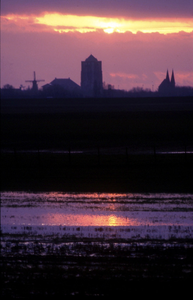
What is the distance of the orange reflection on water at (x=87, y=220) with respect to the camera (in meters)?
12.2

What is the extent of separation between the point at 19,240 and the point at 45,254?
4.18 ft

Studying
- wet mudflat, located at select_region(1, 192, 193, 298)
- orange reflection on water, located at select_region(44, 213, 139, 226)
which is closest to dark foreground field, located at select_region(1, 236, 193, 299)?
wet mudflat, located at select_region(1, 192, 193, 298)

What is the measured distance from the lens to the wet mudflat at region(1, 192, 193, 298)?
814 cm

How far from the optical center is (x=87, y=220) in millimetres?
12594

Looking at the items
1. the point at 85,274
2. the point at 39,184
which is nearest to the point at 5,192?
the point at 39,184

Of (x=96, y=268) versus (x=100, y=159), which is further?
(x=100, y=159)

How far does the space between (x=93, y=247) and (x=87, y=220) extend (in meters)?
2.86

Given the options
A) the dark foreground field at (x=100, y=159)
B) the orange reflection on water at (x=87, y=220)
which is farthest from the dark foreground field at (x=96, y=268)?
the dark foreground field at (x=100, y=159)

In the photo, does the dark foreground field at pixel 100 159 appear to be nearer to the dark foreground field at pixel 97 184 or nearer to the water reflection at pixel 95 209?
the dark foreground field at pixel 97 184

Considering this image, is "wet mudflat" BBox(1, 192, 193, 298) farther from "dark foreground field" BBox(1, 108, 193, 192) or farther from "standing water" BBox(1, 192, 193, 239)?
"dark foreground field" BBox(1, 108, 193, 192)

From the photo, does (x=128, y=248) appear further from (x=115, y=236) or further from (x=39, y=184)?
(x=39, y=184)

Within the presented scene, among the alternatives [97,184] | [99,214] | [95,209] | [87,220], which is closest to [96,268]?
[87,220]

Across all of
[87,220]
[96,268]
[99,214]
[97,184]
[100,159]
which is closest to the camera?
[96,268]

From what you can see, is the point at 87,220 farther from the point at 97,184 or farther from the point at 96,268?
the point at 97,184
